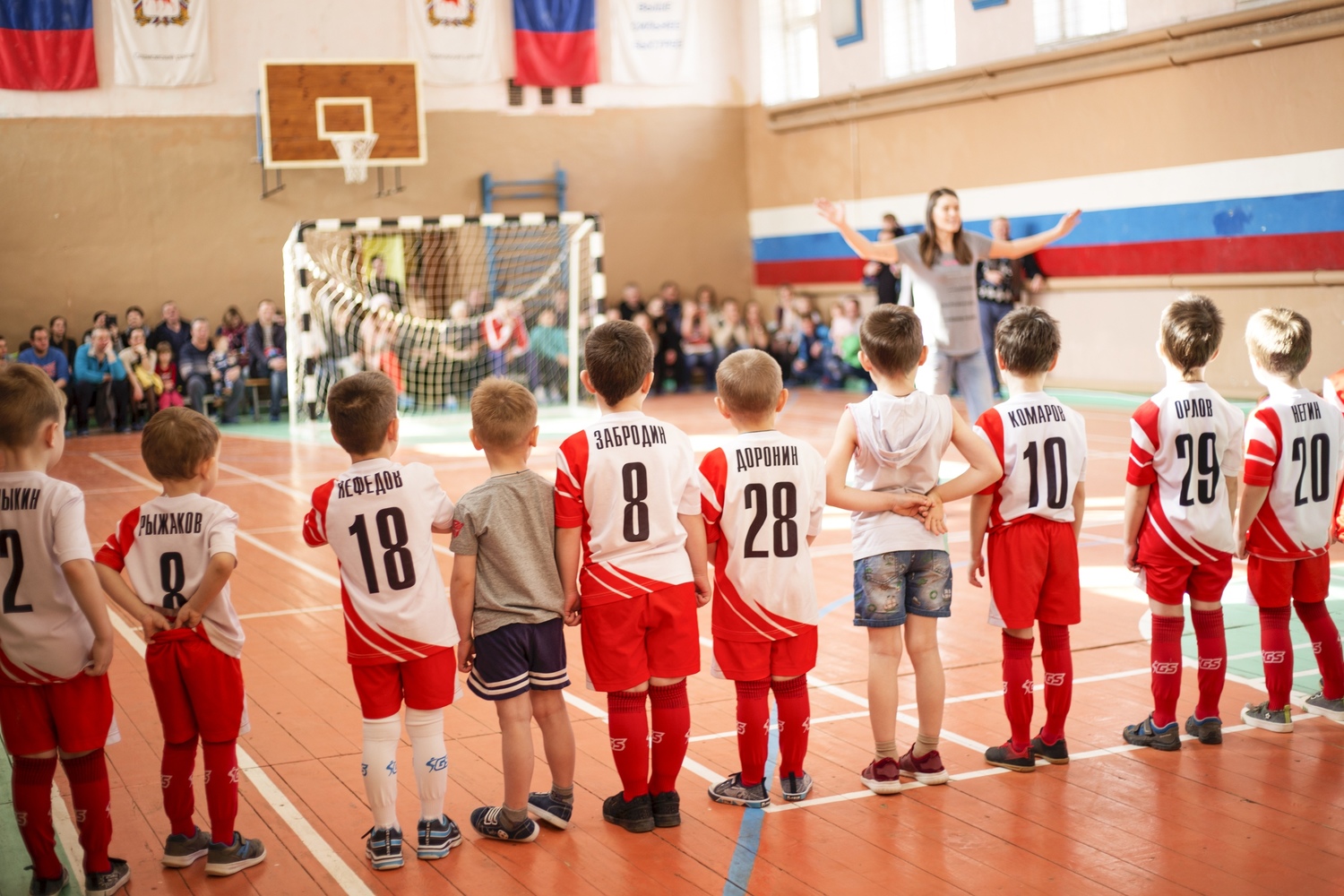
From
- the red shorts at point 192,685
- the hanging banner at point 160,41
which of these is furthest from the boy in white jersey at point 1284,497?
the hanging banner at point 160,41

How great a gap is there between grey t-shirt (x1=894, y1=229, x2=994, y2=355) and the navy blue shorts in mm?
4072

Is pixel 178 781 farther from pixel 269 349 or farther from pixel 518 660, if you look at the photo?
pixel 269 349

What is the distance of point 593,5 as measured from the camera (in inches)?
736

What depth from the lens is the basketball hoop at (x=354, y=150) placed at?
16.6 m

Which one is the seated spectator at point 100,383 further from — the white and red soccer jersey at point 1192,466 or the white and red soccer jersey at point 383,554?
the white and red soccer jersey at point 1192,466

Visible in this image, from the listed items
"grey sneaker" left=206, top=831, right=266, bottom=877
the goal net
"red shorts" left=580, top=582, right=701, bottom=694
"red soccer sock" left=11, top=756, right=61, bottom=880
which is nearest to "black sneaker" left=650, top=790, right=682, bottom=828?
"red shorts" left=580, top=582, right=701, bottom=694

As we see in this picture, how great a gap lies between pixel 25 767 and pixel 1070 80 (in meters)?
13.7

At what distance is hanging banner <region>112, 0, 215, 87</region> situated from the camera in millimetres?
16625

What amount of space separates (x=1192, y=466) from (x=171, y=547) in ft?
10.2

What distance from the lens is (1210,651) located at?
4.30 m

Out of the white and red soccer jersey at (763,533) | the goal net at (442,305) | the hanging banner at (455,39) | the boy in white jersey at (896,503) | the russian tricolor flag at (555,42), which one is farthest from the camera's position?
the russian tricolor flag at (555,42)

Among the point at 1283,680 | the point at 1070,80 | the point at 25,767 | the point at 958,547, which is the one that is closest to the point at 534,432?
the point at 25,767

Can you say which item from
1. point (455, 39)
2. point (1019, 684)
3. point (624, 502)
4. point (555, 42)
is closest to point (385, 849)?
point (624, 502)

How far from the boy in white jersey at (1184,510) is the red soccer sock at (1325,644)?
15.3 inches
